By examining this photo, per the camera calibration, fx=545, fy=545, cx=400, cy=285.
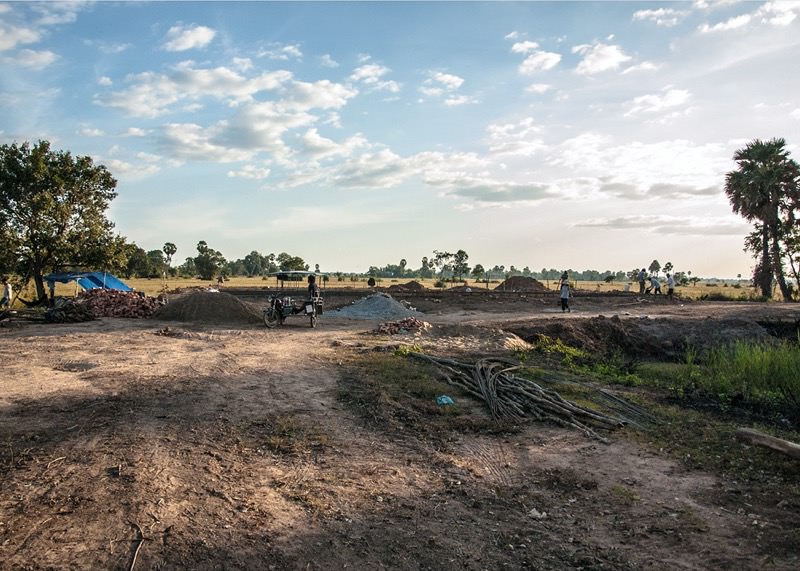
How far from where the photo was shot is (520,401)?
8.95 m

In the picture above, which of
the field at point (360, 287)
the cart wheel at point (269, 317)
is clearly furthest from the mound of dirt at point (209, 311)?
the field at point (360, 287)

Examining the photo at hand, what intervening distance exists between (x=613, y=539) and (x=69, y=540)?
4.47 meters

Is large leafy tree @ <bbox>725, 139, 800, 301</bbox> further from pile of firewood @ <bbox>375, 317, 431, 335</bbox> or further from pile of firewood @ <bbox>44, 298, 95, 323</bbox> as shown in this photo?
pile of firewood @ <bbox>44, 298, 95, 323</bbox>

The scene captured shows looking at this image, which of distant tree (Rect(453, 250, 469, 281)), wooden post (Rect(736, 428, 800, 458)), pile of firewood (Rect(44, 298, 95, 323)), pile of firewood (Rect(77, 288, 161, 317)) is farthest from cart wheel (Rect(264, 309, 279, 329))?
distant tree (Rect(453, 250, 469, 281))

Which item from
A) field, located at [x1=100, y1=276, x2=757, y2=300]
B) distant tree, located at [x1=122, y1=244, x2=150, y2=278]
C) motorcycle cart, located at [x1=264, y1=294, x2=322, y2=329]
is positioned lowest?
motorcycle cart, located at [x1=264, y1=294, x2=322, y2=329]

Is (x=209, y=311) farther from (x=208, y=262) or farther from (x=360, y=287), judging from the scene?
(x=208, y=262)

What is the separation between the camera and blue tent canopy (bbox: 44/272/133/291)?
2603 centimetres

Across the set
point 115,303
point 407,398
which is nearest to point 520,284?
point 115,303

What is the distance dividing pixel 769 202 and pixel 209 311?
36.7 meters

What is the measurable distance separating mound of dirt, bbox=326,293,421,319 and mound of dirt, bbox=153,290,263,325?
14.8ft

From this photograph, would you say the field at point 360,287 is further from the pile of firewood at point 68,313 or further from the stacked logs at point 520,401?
the stacked logs at point 520,401

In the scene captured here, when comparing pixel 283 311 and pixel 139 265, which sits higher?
pixel 139 265

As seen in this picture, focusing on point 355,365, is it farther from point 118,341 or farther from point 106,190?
point 106,190

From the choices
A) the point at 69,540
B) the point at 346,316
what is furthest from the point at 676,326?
the point at 69,540
